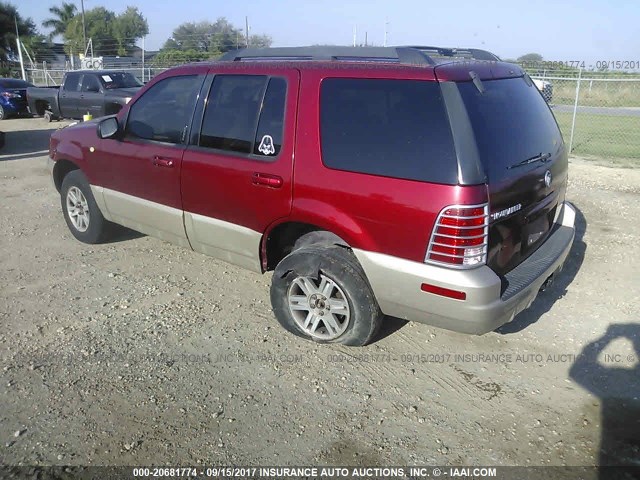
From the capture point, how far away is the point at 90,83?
14.4m

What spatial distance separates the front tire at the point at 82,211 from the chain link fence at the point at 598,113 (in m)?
9.92

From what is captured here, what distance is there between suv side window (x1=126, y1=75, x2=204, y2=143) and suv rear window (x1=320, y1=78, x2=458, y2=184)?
1335mm

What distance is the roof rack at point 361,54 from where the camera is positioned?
10.7 feet

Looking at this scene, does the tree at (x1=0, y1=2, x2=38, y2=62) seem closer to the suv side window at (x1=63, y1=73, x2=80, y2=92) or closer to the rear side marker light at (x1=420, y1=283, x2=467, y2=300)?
the suv side window at (x1=63, y1=73, x2=80, y2=92)

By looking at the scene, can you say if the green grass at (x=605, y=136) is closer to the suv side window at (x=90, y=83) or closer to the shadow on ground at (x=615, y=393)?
the shadow on ground at (x=615, y=393)

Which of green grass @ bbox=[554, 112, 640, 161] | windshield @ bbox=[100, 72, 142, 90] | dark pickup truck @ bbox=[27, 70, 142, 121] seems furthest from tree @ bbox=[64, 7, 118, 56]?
green grass @ bbox=[554, 112, 640, 161]

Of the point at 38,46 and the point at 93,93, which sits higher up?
the point at 38,46

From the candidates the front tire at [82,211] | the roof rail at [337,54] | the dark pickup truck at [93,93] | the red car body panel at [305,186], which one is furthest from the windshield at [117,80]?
the roof rail at [337,54]

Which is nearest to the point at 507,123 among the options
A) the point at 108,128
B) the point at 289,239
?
the point at 289,239

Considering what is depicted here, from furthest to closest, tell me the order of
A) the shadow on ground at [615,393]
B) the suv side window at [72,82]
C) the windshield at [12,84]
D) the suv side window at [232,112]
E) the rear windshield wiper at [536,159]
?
the windshield at [12,84] < the suv side window at [72,82] < the suv side window at [232,112] < the rear windshield wiper at [536,159] < the shadow on ground at [615,393]

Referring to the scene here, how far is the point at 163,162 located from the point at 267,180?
1159 millimetres

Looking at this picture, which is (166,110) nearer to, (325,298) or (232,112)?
(232,112)

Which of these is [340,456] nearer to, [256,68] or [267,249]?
[267,249]

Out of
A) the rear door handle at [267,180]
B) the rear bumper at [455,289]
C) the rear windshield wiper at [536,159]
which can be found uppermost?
the rear windshield wiper at [536,159]
